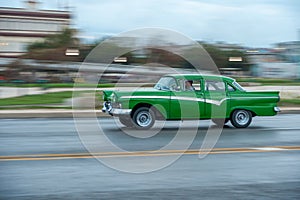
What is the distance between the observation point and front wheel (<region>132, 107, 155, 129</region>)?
15156 millimetres

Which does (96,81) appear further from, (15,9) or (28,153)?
(15,9)

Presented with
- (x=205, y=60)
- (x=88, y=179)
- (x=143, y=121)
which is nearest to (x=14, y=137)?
(x=143, y=121)

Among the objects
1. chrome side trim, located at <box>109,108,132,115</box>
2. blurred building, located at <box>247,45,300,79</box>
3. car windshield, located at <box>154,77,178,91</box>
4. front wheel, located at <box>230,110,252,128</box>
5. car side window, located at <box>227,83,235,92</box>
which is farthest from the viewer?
blurred building, located at <box>247,45,300,79</box>

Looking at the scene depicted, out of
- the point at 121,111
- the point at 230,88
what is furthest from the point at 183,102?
the point at 121,111

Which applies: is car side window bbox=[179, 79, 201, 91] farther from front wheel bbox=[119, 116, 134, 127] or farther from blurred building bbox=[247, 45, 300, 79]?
blurred building bbox=[247, 45, 300, 79]

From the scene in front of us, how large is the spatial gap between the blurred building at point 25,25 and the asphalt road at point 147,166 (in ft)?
265

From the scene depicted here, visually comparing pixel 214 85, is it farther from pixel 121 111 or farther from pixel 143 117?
pixel 121 111

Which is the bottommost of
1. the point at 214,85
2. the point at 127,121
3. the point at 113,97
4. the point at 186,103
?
the point at 127,121

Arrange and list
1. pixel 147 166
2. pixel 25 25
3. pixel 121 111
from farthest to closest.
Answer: pixel 25 25
pixel 121 111
pixel 147 166

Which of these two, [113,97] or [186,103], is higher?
[113,97]

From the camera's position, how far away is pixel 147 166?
360 inches

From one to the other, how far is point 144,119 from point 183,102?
1201 mm

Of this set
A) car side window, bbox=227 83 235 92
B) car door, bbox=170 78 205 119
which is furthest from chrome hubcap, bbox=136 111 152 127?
car side window, bbox=227 83 235 92

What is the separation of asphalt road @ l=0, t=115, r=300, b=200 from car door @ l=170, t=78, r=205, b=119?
1.29 m
